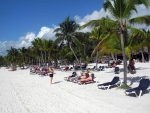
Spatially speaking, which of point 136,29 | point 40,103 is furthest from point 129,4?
point 40,103

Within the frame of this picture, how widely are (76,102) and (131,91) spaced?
8.63ft

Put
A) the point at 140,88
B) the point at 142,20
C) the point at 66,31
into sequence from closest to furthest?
1. the point at 140,88
2. the point at 142,20
3. the point at 66,31

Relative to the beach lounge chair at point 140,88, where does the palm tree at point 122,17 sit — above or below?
above

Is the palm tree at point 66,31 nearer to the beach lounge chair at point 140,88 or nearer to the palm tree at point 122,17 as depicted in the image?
the palm tree at point 122,17

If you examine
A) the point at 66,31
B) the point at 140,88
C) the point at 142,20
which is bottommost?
the point at 140,88

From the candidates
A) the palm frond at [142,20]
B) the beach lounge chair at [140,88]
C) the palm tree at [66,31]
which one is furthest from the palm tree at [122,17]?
the palm tree at [66,31]

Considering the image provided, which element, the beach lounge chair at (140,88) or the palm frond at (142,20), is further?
the palm frond at (142,20)

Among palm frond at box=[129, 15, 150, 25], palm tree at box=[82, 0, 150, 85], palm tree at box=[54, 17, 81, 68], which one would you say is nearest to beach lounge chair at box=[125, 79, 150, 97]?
palm tree at box=[82, 0, 150, 85]

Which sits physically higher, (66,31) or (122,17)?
(66,31)

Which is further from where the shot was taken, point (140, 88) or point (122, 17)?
point (122, 17)

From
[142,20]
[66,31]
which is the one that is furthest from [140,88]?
[66,31]

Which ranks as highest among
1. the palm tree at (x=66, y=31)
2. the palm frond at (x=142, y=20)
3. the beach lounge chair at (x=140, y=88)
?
the palm tree at (x=66, y=31)

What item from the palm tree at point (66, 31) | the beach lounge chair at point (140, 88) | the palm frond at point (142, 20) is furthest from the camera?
the palm tree at point (66, 31)

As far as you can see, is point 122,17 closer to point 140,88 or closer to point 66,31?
point 140,88
